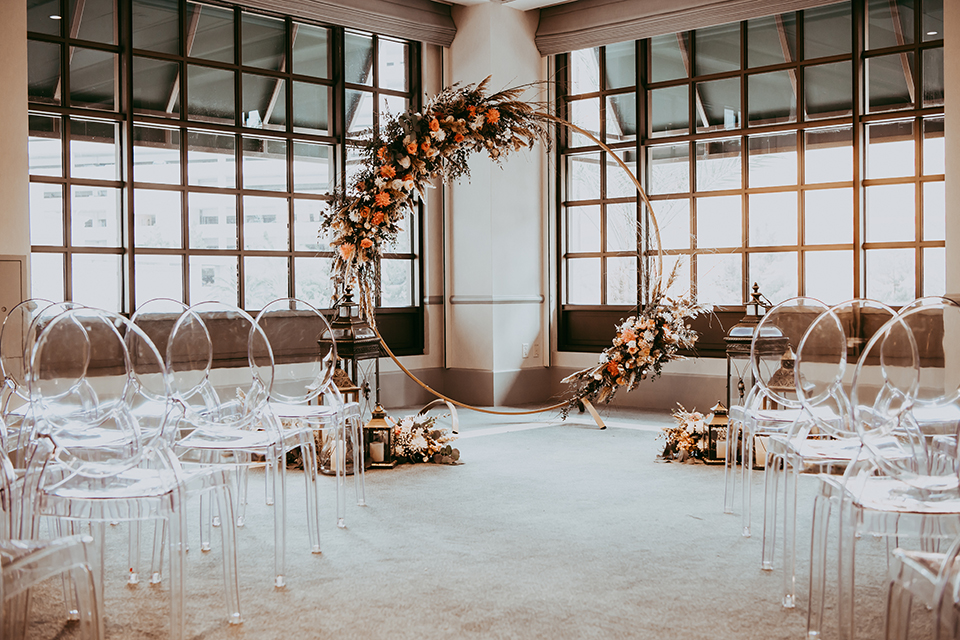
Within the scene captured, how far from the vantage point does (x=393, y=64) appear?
7.77 meters

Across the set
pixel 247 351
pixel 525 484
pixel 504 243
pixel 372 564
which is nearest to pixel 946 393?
pixel 372 564

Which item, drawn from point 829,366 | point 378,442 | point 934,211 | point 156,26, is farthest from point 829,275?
point 156,26

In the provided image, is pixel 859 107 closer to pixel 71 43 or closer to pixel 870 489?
pixel 870 489

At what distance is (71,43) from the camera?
19.4 ft

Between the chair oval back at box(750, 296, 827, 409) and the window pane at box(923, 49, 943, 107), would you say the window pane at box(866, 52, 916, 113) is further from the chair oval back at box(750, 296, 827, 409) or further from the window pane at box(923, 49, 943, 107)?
the chair oval back at box(750, 296, 827, 409)

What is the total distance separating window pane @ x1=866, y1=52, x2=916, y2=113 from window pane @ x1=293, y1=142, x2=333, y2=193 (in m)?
4.20

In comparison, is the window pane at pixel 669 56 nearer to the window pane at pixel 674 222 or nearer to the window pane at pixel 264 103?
the window pane at pixel 674 222

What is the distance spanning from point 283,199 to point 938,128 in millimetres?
4863

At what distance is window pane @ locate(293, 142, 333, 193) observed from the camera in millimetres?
7152

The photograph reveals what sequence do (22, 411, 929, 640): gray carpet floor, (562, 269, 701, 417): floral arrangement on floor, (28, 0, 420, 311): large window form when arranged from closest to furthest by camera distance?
(22, 411, 929, 640): gray carpet floor → (562, 269, 701, 417): floral arrangement on floor → (28, 0, 420, 311): large window

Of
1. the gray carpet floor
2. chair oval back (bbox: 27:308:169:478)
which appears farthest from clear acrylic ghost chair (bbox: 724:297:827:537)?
chair oval back (bbox: 27:308:169:478)

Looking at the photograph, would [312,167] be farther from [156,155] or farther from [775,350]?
[775,350]

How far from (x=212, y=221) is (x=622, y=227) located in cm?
338

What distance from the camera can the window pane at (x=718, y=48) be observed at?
23.1ft
